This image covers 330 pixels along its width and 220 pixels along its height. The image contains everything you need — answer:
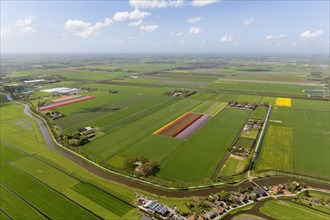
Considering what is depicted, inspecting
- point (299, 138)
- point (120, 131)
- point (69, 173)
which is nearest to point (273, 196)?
point (299, 138)

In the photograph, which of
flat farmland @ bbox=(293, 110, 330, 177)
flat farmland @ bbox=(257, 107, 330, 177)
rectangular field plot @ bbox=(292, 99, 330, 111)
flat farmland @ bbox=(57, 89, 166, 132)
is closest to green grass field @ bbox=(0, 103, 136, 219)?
Result: flat farmland @ bbox=(57, 89, 166, 132)

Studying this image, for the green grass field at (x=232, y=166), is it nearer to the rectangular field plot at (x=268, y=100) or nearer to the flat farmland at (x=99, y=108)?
the flat farmland at (x=99, y=108)

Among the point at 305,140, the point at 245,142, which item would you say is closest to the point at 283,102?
the point at 305,140

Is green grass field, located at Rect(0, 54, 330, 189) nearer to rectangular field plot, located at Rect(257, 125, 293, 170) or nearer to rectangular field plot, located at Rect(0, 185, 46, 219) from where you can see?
rectangular field plot, located at Rect(257, 125, 293, 170)

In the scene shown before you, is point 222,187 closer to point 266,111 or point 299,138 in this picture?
point 299,138

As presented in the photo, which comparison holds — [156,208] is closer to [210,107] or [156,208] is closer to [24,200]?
[24,200]

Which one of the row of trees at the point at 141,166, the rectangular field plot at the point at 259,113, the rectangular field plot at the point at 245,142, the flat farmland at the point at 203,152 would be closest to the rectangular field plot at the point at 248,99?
the rectangular field plot at the point at 259,113
